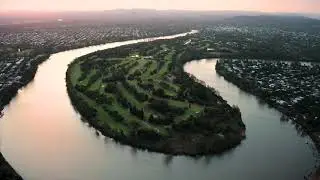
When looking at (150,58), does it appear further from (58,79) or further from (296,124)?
(296,124)

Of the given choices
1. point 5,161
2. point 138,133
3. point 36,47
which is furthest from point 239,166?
point 36,47

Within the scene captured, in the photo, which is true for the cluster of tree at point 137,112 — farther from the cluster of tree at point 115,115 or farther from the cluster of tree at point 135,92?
the cluster of tree at point 135,92

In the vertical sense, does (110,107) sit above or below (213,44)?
above

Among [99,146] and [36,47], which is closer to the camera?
[99,146]

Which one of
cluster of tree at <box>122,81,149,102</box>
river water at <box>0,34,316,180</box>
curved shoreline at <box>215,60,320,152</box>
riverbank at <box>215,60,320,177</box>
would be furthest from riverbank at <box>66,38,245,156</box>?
riverbank at <box>215,60,320,177</box>

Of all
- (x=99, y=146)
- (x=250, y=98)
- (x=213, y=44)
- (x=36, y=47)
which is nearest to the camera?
(x=99, y=146)

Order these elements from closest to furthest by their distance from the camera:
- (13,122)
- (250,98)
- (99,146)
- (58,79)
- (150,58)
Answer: (99,146) < (13,122) < (250,98) < (58,79) < (150,58)

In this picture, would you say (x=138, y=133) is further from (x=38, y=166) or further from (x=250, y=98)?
(x=250, y=98)

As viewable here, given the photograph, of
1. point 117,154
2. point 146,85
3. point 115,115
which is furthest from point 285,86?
point 117,154

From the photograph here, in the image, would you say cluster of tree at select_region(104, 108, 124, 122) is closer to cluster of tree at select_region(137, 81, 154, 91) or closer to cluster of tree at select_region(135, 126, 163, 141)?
cluster of tree at select_region(135, 126, 163, 141)
